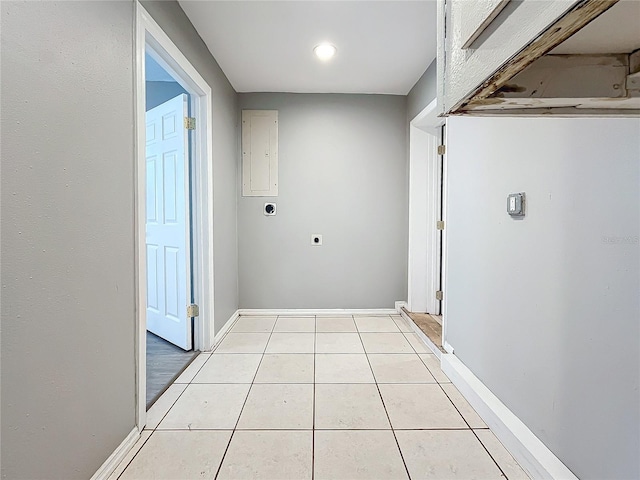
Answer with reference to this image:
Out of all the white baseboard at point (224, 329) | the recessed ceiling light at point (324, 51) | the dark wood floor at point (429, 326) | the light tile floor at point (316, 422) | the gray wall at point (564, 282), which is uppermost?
the recessed ceiling light at point (324, 51)

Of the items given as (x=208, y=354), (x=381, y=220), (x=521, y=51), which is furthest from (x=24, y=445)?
(x=381, y=220)

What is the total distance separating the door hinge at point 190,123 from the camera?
2.46m

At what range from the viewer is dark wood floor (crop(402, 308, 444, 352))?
259 cm

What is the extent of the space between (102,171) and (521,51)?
140 centimetres

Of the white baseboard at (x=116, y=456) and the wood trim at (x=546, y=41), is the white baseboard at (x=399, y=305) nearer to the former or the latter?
the white baseboard at (x=116, y=456)

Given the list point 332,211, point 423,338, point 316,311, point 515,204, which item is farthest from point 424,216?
point 515,204

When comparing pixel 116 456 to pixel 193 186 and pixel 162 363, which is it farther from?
pixel 193 186

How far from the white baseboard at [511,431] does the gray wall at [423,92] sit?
2.07m

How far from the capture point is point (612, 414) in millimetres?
995

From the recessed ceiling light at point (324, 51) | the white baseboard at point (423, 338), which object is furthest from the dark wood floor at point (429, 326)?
the recessed ceiling light at point (324, 51)

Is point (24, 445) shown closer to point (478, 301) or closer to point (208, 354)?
point (208, 354)

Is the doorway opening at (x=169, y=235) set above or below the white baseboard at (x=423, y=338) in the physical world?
above

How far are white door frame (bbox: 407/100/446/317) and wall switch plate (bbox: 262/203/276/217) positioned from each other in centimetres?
140

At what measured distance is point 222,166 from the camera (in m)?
2.97
